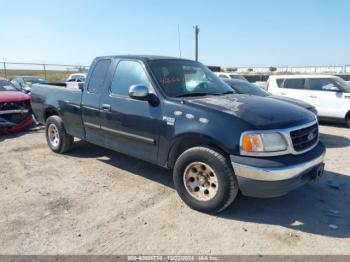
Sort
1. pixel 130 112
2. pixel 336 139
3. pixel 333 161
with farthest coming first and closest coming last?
pixel 336 139 < pixel 333 161 < pixel 130 112

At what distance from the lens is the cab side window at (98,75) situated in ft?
18.5

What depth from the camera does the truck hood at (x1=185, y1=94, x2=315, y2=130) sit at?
12.9 ft

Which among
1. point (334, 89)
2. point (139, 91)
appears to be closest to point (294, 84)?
point (334, 89)

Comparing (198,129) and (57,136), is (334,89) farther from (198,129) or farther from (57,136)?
(57,136)

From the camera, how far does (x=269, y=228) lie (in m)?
3.91

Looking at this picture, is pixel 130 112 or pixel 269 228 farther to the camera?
pixel 130 112

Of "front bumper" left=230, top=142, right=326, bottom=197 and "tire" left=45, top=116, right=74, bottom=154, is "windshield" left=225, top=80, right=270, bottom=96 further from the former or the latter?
"front bumper" left=230, top=142, right=326, bottom=197

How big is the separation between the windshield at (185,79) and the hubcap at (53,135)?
2948mm

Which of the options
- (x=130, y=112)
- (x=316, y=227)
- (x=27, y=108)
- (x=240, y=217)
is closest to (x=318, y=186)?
(x=316, y=227)

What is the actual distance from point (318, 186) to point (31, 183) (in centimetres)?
437

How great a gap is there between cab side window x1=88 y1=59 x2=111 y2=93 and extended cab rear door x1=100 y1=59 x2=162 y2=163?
22 centimetres

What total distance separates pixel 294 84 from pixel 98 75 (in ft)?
26.7

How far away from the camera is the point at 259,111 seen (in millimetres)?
4145

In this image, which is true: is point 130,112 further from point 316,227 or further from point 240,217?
point 316,227
